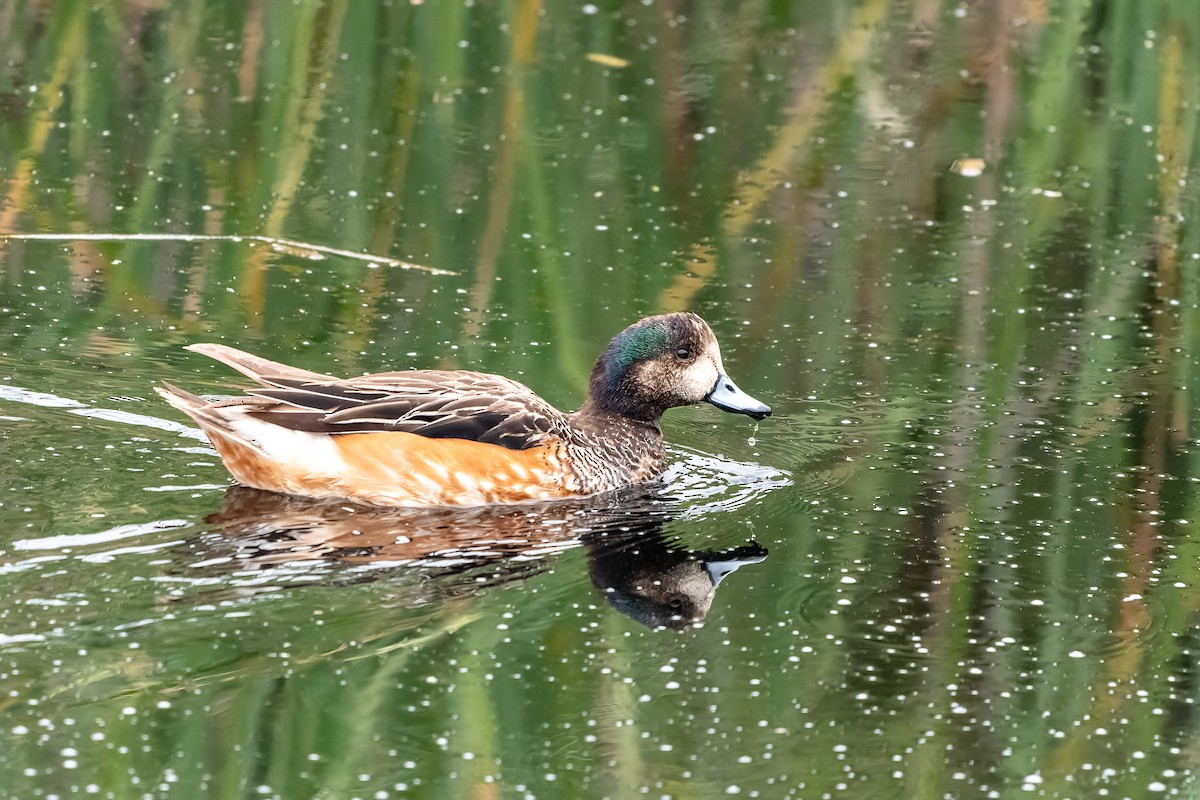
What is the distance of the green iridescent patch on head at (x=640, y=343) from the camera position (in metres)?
7.85

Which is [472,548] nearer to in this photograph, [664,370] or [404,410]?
[404,410]

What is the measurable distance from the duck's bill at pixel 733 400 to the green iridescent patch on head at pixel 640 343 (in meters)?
0.27

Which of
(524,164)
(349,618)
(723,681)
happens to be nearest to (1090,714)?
(723,681)

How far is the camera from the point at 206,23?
12.9 m

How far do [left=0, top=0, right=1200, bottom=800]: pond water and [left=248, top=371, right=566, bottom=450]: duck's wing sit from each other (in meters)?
0.36

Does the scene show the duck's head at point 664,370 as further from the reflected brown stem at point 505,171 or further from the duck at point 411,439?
the reflected brown stem at point 505,171

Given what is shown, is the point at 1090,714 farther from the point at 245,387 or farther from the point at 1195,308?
the point at 1195,308

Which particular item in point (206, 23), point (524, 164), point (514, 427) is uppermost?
point (206, 23)

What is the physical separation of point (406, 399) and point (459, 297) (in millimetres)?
1906

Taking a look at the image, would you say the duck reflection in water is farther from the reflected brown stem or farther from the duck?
the reflected brown stem

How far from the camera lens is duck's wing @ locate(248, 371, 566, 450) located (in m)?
7.30

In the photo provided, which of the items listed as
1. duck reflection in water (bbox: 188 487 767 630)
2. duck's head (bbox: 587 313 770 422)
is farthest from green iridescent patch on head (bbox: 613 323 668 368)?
duck reflection in water (bbox: 188 487 767 630)

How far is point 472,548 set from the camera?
6676 millimetres

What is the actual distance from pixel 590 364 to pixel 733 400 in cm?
104
